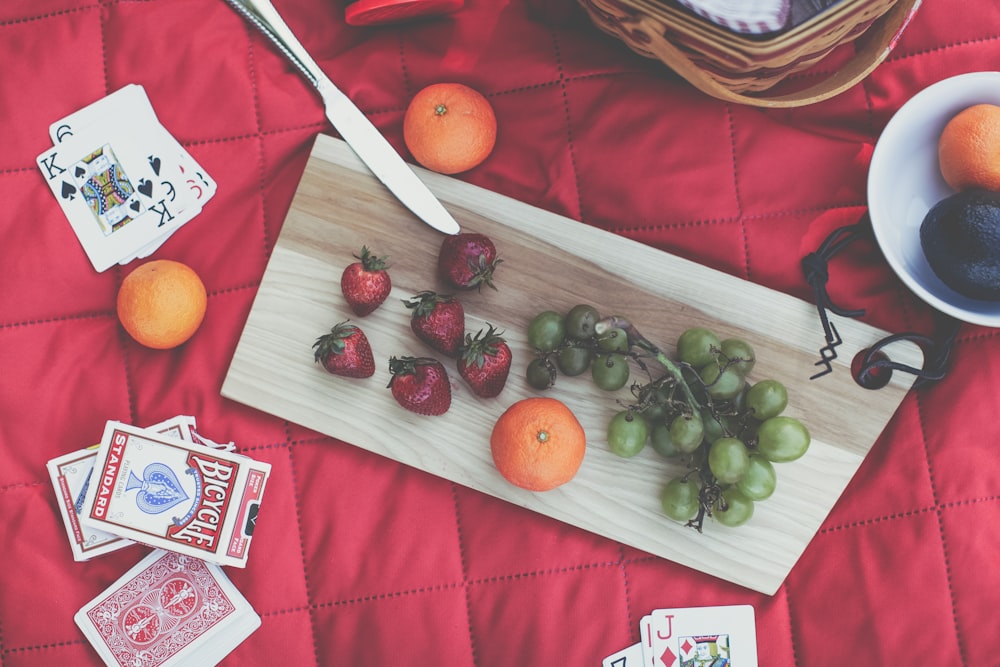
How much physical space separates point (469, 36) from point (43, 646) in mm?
1076

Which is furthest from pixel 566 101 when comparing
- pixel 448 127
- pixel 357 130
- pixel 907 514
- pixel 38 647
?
pixel 38 647

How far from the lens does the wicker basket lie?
2.68ft

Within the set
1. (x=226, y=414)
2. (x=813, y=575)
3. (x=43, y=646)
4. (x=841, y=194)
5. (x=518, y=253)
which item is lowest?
(x=43, y=646)

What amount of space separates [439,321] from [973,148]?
2.31ft

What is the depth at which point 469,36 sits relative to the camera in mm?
1142

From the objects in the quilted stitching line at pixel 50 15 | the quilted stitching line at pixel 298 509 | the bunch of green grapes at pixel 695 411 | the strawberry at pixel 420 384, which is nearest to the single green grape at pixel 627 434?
the bunch of green grapes at pixel 695 411

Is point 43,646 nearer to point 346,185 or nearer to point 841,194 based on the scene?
point 346,185

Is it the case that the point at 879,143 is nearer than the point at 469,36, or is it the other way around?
the point at 879,143

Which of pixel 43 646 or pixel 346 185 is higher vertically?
pixel 346 185

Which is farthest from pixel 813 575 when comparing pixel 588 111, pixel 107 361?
pixel 107 361

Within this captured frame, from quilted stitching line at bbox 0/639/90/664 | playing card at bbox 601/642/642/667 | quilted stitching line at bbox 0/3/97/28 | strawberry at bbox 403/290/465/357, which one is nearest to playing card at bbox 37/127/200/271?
quilted stitching line at bbox 0/3/97/28

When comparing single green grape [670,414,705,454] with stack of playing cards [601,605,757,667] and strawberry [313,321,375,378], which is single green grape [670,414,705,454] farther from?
strawberry [313,321,375,378]

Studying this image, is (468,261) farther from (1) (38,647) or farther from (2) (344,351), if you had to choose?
(1) (38,647)

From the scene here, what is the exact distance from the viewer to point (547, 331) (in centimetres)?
103
